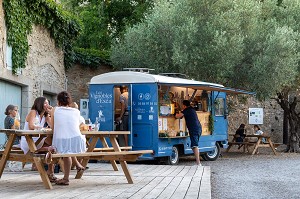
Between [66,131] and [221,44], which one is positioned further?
[221,44]

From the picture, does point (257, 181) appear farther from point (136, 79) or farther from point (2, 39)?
point (2, 39)

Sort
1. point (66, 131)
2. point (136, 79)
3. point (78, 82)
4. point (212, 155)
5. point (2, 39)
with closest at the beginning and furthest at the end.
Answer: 1. point (66, 131)
2. point (2, 39)
3. point (136, 79)
4. point (212, 155)
5. point (78, 82)

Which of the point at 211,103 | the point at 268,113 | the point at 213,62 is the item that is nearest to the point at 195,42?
the point at 213,62

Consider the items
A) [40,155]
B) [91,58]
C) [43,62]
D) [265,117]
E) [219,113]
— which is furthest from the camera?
[265,117]

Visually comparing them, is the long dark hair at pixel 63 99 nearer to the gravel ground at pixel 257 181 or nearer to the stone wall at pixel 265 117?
the gravel ground at pixel 257 181

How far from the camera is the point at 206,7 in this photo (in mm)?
21328

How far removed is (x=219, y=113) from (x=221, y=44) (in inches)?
90.3

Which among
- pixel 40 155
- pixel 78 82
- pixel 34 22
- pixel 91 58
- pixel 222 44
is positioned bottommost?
pixel 40 155

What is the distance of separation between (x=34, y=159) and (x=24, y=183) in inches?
49.6

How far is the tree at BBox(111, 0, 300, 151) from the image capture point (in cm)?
2055

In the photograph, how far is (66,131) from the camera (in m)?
9.01

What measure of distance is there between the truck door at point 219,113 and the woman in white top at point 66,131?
421 inches

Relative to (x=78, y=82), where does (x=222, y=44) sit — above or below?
above

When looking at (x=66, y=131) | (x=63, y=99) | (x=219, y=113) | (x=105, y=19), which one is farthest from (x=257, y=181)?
(x=105, y=19)
